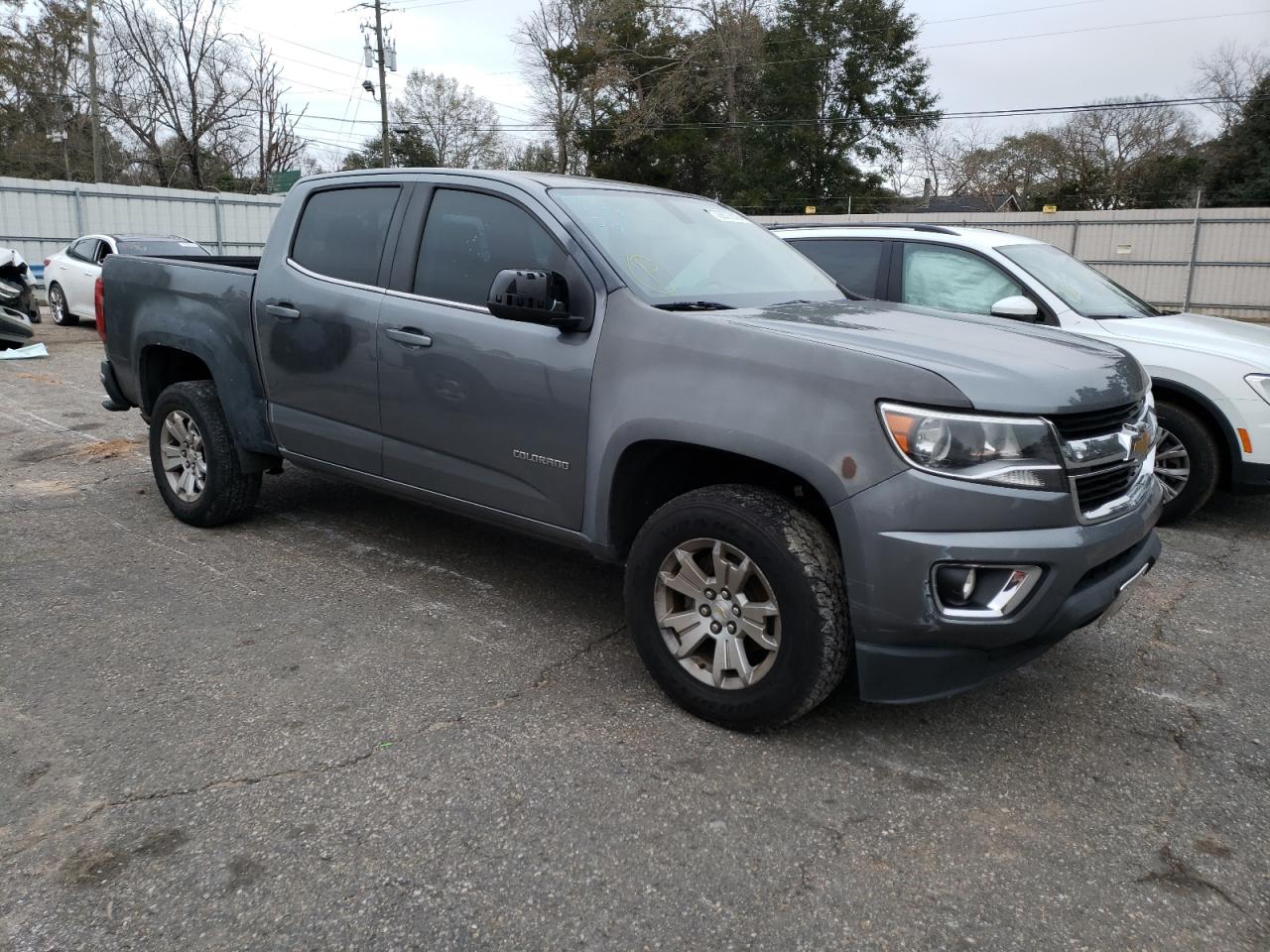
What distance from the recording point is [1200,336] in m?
6.01

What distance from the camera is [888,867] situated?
2627 millimetres

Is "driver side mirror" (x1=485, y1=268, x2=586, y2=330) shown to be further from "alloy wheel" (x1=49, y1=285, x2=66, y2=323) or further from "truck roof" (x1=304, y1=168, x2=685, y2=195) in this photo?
"alloy wheel" (x1=49, y1=285, x2=66, y2=323)

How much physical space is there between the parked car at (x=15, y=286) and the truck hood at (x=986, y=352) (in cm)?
1289

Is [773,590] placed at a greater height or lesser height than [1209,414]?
lesser

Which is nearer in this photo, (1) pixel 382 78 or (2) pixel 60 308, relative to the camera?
(2) pixel 60 308

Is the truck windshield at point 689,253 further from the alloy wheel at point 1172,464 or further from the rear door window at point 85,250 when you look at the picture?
the rear door window at point 85,250

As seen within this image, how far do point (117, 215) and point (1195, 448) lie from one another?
23.6m

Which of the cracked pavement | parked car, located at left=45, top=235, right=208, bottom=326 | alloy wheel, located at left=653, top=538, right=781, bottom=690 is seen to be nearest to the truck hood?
alloy wheel, located at left=653, top=538, right=781, bottom=690

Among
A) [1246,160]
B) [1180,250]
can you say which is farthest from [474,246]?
[1246,160]

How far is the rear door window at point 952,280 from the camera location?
627 centimetres

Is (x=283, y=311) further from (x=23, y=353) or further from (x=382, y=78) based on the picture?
(x=382, y=78)

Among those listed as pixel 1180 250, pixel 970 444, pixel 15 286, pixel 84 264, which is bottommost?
pixel 15 286

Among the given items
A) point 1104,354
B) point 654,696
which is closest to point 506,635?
point 654,696

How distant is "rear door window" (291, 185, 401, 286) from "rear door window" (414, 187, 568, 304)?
32 cm
